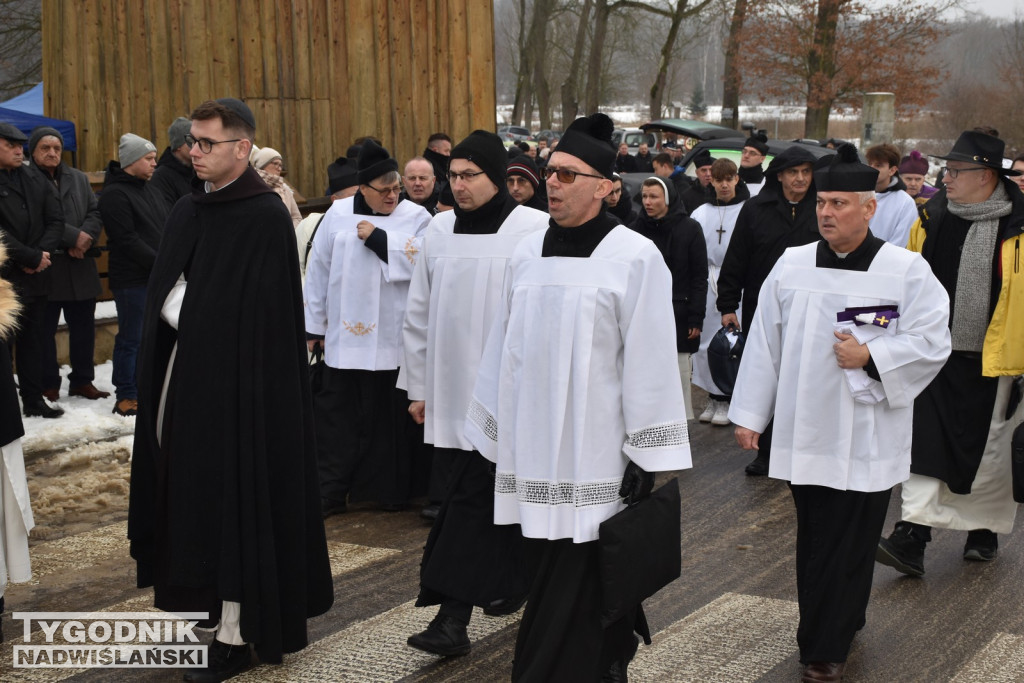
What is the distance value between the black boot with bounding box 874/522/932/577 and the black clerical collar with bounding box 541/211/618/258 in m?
2.74

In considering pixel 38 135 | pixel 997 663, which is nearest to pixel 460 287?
pixel 997 663

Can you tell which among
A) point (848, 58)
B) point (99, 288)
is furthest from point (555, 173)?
point (848, 58)

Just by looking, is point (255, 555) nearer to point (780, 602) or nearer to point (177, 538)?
point (177, 538)

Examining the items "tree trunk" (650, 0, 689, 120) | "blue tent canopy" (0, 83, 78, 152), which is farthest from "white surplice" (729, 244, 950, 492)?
"tree trunk" (650, 0, 689, 120)

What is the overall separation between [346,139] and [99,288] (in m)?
4.31

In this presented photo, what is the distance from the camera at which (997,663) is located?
5.08m

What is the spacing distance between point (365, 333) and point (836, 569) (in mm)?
3441

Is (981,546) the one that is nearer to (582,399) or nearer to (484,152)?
(582,399)

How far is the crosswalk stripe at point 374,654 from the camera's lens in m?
4.85

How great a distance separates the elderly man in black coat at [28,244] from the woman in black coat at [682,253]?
181 inches

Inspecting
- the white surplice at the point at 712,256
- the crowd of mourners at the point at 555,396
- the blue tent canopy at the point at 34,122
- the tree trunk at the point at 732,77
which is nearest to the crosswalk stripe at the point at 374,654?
the crowd of mourners at the point at 555,396

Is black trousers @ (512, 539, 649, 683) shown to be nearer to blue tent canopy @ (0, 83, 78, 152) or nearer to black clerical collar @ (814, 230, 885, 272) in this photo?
black clerical collar @ (814, 230, 885, 272)

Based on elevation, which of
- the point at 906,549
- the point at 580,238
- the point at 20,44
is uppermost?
the point at 20,44

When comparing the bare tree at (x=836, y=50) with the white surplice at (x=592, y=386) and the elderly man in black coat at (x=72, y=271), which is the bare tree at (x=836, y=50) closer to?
the elderly man in black coat at (x=72, y=271)
